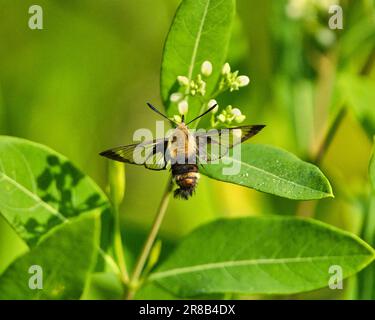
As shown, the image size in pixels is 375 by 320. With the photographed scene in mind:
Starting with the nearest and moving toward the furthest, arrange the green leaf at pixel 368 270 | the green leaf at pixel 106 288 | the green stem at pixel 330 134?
the green leaf at pixel 368 270
the green stem at pixel 330 134
the green leaf at pixel 106 288

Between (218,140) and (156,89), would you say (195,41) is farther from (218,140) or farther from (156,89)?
(156,89)

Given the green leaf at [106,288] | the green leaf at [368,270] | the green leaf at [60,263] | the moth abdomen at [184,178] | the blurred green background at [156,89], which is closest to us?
the green leaf at [60,263]

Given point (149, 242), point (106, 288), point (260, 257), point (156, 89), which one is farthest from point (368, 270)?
point (156, 89)

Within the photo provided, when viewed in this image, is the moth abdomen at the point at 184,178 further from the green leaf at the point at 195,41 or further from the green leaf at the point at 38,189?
the green leaf at the point at 38,189

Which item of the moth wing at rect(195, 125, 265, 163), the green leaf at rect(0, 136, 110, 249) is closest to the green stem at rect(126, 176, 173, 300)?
the moth wing at rect(195, 125, 265, 163)

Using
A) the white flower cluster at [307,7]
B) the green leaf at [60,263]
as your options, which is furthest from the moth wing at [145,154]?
the white flower cluster at [307,7]
